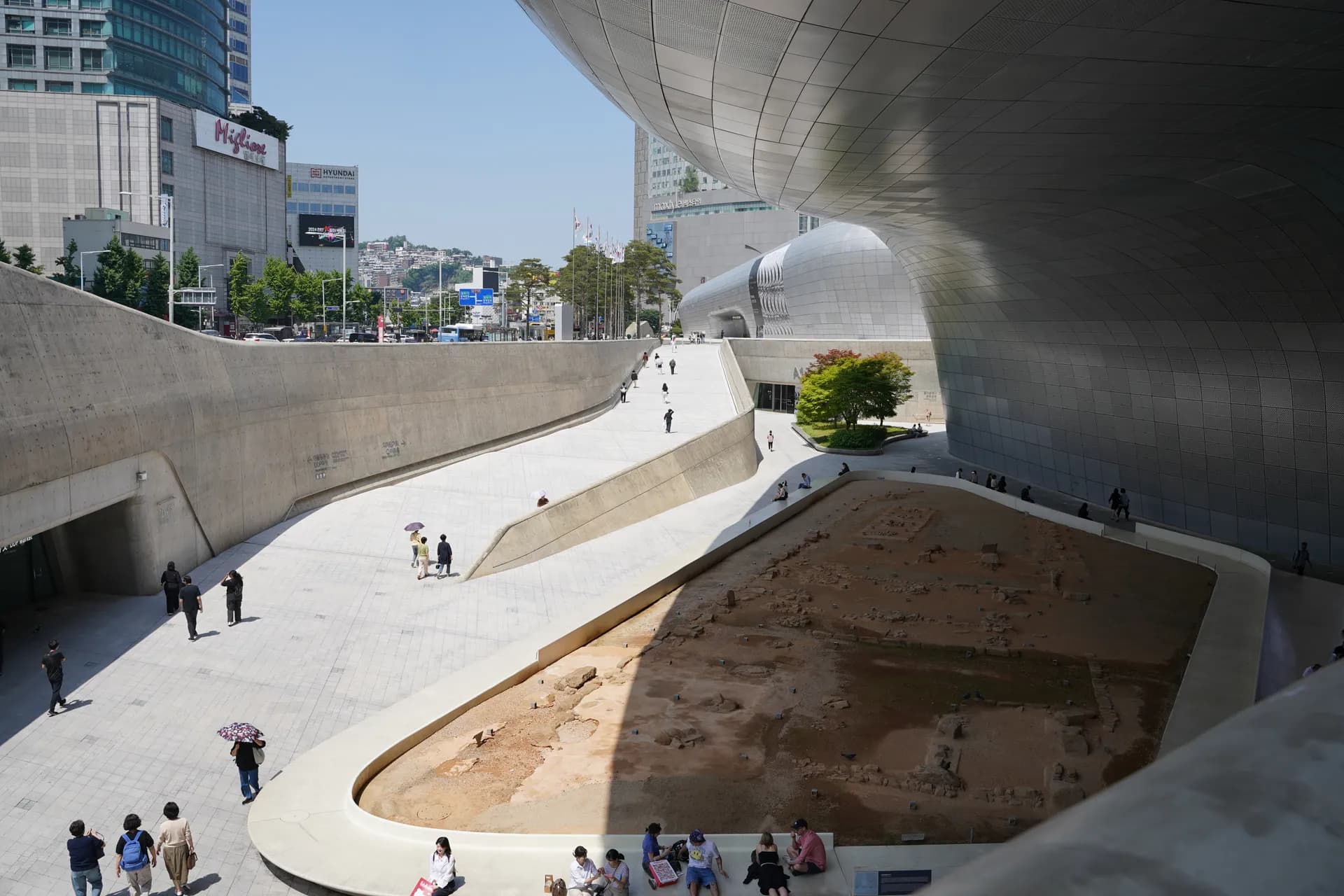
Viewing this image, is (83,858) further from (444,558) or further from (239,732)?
(444,558)

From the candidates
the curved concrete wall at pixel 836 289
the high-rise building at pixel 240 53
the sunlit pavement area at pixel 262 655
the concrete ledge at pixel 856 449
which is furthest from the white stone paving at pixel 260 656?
the high-rise building at pixel 240 53

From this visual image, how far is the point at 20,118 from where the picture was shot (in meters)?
60.3

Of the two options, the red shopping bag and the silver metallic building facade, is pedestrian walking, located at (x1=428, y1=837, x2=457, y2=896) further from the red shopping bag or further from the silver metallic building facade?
the silver metallic building facade

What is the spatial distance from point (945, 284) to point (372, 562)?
20986 millimetres

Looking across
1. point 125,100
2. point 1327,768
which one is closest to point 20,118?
point 125,100

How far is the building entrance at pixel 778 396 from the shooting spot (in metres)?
66.3

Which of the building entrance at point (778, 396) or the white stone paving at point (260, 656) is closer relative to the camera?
the white stone paving at point (260, 656)

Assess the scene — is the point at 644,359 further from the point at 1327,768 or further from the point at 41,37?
the point at 1327,768

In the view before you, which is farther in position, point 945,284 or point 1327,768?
point 945,284

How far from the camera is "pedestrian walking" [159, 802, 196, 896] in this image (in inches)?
356

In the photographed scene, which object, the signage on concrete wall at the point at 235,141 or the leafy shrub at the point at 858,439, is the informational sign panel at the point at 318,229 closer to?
the signage on concrete wall at the point at 235,141

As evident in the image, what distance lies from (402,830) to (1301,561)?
1918 centimetres

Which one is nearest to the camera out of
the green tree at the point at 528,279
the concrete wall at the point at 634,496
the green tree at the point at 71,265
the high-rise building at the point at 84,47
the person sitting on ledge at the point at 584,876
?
the person sitting on ledge at the point at 584,876

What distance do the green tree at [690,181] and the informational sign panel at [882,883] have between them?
6437 inches
